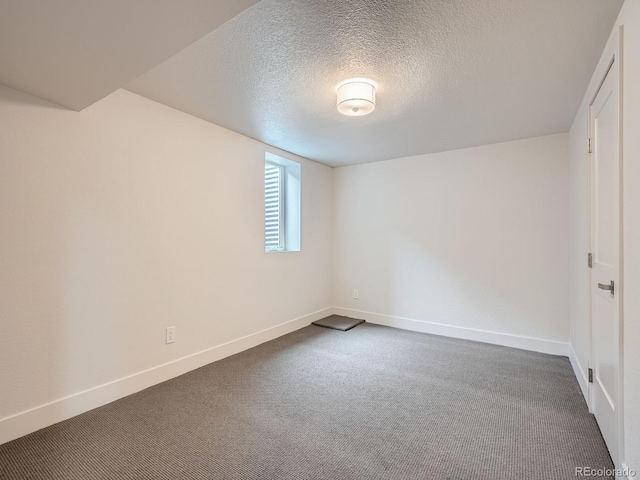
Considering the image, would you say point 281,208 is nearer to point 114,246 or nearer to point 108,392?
point 114,246

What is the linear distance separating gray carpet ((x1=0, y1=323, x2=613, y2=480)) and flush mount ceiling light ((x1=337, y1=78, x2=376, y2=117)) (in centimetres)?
212

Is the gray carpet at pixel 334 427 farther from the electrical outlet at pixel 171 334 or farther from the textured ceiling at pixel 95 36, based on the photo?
the textured ceiling at pixel 95 36

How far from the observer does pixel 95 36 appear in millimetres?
1287

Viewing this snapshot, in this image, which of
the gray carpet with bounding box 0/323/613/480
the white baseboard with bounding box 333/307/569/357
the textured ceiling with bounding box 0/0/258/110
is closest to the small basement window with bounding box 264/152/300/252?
the white baseboard with bounding box 333/307/569/357

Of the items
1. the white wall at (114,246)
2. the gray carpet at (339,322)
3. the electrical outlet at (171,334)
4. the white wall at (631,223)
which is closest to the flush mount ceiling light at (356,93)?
the white wall at (631,223)

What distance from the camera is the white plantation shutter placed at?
4070 millimetres

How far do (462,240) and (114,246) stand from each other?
3495mm

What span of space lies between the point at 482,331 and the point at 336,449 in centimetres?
253

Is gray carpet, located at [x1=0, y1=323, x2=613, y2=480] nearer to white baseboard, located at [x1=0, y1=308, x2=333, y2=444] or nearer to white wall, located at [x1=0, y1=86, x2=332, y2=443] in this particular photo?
white baseboard, located at [x1=0, y1=308, x2=333, y2=444]

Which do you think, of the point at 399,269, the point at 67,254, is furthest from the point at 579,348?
the point at 67,254

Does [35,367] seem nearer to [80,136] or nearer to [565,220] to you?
[80,136]

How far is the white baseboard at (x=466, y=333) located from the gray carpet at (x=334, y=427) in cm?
30

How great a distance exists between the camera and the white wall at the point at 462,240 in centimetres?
321

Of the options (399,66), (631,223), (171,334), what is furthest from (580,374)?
(171,334)
